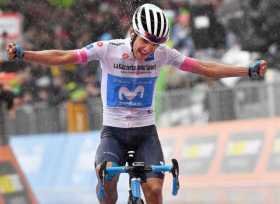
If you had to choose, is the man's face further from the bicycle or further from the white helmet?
the bicycle

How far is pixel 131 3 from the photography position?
52.3 feet

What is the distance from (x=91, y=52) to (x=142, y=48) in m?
0.56

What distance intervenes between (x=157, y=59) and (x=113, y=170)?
1.24 meters

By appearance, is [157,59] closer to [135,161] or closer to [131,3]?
[135,161]

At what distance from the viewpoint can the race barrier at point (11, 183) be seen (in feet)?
46.8

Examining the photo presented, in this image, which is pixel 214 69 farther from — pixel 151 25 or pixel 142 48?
pixel 151 25

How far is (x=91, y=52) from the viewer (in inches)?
361

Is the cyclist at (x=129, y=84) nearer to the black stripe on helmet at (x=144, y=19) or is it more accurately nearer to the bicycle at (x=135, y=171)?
the black stripe on helmet at (x=144, y=19)

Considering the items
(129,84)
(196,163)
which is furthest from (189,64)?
(196,163)

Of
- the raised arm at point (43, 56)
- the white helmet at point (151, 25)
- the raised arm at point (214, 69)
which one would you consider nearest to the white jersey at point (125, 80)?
the raised arm at point (43, 56)

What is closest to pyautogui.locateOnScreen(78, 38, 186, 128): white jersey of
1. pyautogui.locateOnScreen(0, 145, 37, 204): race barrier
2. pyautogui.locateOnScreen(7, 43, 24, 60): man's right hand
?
pyautogui.locateOnScreen(7, 43, 24, 60): man's right hand

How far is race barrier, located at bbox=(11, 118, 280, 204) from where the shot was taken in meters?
15.0

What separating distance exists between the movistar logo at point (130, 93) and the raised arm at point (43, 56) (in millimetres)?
514

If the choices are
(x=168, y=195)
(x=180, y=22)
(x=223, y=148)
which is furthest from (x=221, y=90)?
(x=180, y=22)
